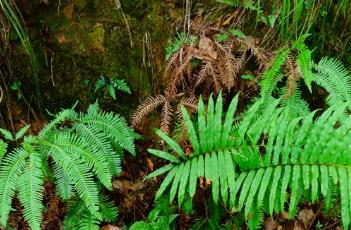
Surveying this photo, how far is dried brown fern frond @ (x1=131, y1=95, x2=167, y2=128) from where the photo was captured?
351 cm

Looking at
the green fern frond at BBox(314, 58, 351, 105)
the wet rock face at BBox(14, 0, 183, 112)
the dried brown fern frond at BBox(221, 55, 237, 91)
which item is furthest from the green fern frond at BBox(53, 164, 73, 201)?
the green fern frond at BBox(314, 58, 351, 105)

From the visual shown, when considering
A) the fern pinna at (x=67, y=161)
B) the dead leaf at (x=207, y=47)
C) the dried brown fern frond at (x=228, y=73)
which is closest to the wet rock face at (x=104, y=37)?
the dead leaf at (x=207, y=47)

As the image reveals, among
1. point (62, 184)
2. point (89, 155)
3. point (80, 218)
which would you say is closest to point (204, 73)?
point (89, 155)

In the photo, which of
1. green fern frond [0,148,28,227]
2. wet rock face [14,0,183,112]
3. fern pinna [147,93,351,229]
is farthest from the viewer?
wet rock face [14,0,183,112]

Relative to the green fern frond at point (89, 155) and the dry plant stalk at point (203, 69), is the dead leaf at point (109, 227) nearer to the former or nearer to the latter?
the green fern frond at point (89, 155)

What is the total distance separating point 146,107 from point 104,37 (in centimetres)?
72

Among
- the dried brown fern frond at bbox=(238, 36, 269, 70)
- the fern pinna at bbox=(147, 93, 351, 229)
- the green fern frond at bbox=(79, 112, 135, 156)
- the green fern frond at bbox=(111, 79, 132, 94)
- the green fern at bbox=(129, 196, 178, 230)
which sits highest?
the dried brown fern frond at bbox=(238, 36, 269, 70)

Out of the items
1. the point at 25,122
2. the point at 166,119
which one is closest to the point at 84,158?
the point at 166,119

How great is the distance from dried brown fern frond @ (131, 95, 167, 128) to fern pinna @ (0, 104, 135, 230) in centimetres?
10

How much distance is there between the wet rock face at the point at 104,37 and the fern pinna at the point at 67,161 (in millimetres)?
442

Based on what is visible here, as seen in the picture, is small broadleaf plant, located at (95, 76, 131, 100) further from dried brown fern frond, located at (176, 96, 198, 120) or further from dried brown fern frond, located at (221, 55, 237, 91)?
dried brown fern frond, located at (221, 55, 237, 91)

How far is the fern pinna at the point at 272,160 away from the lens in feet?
8.79

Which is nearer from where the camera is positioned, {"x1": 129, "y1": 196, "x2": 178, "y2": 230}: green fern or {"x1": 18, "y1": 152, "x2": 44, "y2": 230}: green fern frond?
{"x1": 18, "y1": 152, "x2": 44, "y2": 230}: green fern frond

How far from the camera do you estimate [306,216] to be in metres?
3.54
